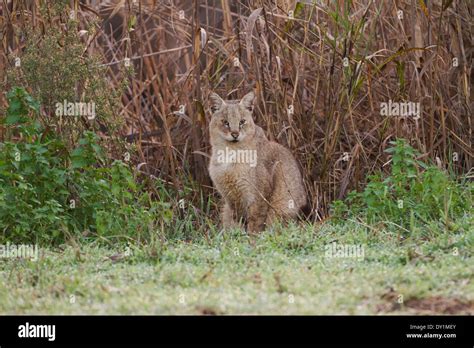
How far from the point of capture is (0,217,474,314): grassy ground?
509cm

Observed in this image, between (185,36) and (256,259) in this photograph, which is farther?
(185,36)

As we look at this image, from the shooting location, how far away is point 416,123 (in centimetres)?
804

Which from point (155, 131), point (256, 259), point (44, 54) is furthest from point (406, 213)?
point (44, 54)

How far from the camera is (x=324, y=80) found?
321 inches

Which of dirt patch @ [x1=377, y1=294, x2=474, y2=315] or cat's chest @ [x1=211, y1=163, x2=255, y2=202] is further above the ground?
cat's chest @ [x1=211, y1=163, x2=255, y2=202]

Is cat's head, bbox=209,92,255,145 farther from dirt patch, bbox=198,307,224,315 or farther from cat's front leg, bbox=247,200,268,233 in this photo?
dirt patch, bbox=198,307,224,315

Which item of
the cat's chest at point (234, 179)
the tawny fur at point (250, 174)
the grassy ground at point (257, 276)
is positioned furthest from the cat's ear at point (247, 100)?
the grassy ground at point (257, 276)

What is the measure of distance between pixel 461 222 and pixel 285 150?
187 centimetres

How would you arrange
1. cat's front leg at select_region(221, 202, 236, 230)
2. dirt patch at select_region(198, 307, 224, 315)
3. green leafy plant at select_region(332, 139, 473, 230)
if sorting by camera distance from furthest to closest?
cat's front leg at select_region(221, 202, 236, 230)
green leafy plant at select_region(332, 139, 473, 230)
dirt patch at select_region(198, 307, 224, 315)

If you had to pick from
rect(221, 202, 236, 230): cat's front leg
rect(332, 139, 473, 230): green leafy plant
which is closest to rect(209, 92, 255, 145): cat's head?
rect(221, 202, 236, 230): cat's front leg

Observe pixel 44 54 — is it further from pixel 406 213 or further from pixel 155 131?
pixel 406 213

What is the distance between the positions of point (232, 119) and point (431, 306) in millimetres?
3317

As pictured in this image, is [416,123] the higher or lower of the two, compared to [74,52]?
lower

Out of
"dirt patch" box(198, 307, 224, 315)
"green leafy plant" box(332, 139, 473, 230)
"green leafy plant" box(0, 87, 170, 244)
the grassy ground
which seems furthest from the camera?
"green leafy plant" box(332, 139, 473, 230)
